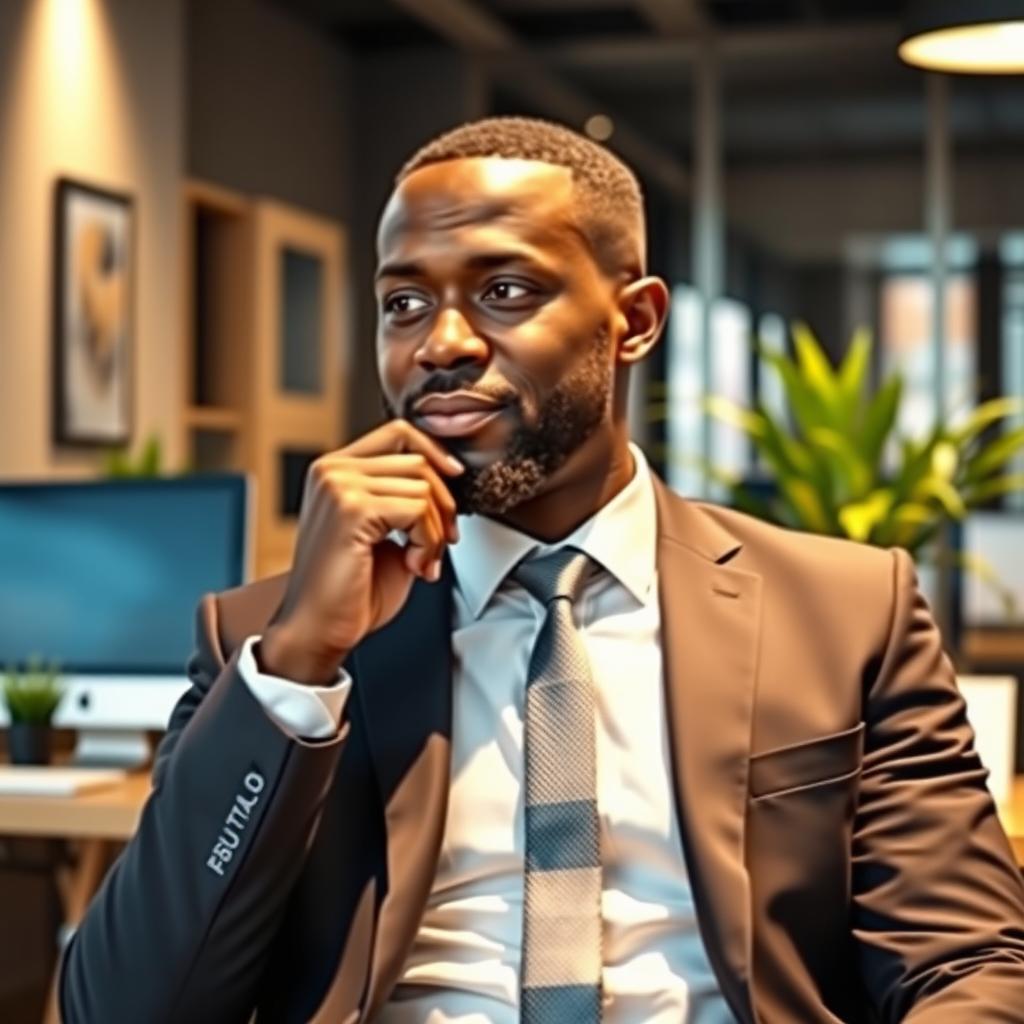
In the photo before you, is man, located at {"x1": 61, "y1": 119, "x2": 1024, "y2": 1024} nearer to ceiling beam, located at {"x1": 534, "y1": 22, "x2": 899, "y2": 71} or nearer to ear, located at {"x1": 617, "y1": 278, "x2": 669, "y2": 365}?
ear, located at {"x1": 617, "y1": 278, "x2": 669, "y2": 365}

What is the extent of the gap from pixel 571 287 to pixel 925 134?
7.23 meters

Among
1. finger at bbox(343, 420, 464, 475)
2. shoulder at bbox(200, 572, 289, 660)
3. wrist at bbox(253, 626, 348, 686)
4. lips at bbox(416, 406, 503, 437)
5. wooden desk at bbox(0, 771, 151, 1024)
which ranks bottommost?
wooden desk at bbox(0, 771, 151, 1024)

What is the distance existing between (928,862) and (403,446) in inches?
19.4

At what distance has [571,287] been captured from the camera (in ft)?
5.02

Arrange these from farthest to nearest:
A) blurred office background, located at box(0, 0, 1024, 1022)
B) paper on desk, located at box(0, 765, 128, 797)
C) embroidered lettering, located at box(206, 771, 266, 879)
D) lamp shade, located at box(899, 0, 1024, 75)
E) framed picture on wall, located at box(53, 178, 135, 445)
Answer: blurred office background, located at box(0, 0, 1024, 1022) → framed picture on wall, located at box(53, 178, 135, 445) → paper on desk, located at box(0, 765, 128, 797) → lamp shade, located at box(899, 0, 1024, 75) → embroidered lettering, located at box(206, 771, 266, 879)

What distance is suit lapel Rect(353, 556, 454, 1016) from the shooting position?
145 cm

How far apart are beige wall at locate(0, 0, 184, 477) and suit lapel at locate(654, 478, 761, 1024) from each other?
396cm

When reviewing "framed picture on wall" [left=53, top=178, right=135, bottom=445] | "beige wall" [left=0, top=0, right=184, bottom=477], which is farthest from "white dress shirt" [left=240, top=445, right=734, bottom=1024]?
"framed picture on wall" [left=53, top=178, right=135, bottom=445]

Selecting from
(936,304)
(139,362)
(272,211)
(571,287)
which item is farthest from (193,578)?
(936,304)

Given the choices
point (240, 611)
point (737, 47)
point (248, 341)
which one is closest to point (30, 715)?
point (240, 611)

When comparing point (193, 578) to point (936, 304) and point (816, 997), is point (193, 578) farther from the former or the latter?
point (936, 304)

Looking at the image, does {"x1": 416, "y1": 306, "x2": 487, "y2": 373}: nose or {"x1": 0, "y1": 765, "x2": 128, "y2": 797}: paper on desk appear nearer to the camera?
{"x1": 416, "y1": 306, "x2": 487, "y2": 373}: nose

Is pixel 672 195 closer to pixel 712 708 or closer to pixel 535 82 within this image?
pixel 535 82

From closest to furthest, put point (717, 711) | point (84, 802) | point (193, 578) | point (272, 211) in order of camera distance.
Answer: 1. point (717, 711)
2. point (84, 802)
3. point (193, 578)
4. point (272, 211)
